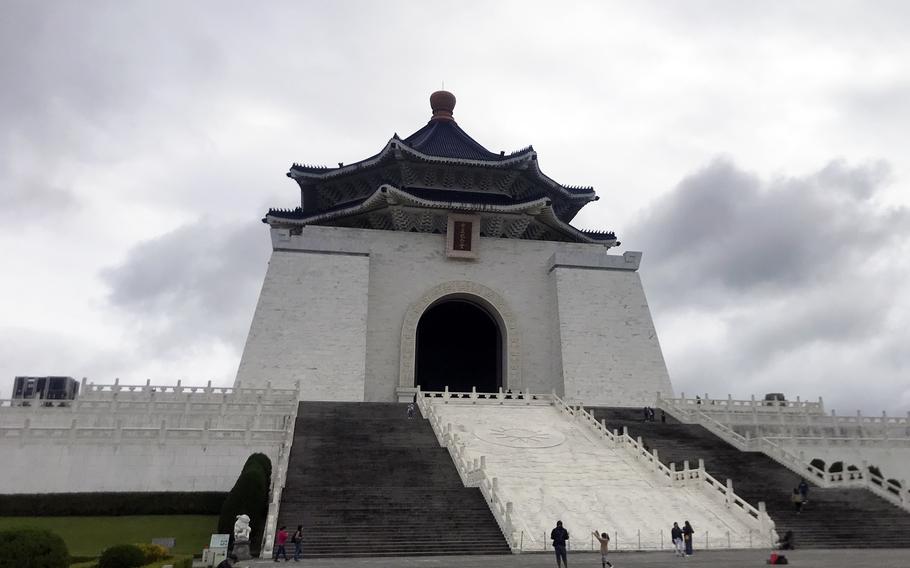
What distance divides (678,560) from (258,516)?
821 centimetres

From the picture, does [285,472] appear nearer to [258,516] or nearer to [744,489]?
[258,516]

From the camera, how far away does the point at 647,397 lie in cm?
3159

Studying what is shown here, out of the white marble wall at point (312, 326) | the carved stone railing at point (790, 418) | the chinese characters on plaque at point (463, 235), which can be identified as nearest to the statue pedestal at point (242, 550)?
the white marble wall at point (312, 326)

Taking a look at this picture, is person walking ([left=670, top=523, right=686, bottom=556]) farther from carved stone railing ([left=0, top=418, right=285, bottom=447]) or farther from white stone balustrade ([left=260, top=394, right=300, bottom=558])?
carved stone railing ([left=0, top=418, right=285, bottom=447])

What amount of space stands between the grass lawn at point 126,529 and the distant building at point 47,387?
7.50 meters

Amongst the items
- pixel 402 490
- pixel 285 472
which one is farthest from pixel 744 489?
pixel 285 472

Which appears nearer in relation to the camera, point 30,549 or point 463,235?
point 30,549

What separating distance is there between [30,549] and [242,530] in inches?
217

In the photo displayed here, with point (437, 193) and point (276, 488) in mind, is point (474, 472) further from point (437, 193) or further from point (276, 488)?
point (437, 193)

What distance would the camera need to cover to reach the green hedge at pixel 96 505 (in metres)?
17.4

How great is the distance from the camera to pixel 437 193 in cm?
3541

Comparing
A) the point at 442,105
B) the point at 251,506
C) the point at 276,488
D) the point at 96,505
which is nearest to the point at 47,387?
the point at 96,505

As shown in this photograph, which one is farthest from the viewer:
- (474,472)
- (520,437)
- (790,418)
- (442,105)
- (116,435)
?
(442,105)

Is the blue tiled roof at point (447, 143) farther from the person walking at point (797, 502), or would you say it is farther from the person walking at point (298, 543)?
the person walking at point (298, 543)
